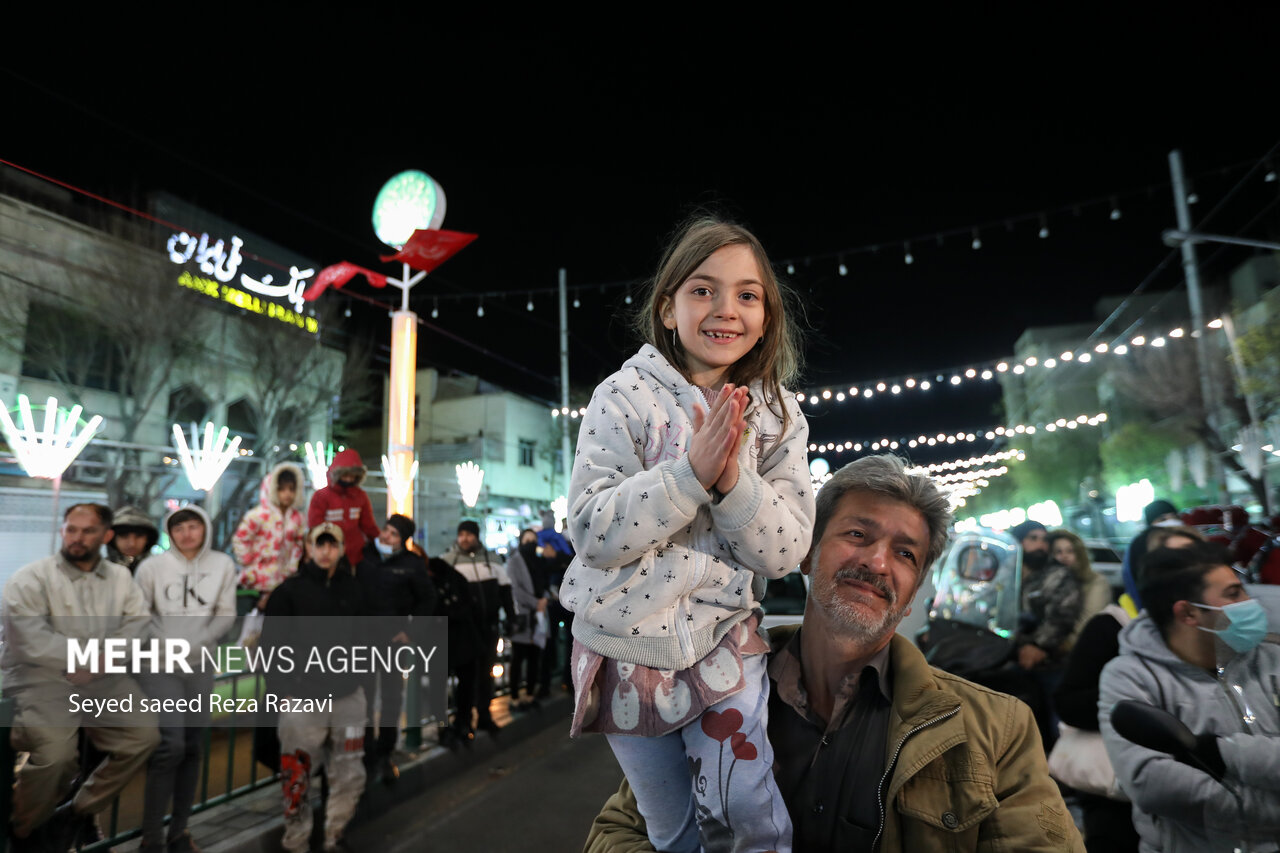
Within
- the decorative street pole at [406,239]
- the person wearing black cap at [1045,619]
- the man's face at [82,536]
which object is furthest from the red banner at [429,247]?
the person wearing black cap at [1045,619]

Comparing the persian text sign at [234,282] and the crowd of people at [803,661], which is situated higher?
the persian text sign at [234,282]

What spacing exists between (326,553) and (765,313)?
4.77m

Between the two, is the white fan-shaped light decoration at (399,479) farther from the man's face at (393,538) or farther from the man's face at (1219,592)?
the man's face at (1219,592)

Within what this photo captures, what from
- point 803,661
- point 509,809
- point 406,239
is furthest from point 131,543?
point 406,239

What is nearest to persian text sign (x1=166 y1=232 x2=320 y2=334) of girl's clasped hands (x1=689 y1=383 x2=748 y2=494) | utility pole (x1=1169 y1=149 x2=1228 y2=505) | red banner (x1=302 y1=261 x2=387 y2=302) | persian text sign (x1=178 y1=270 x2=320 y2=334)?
persian text sign (x1=178 y1=270 x2=320 y2=334)

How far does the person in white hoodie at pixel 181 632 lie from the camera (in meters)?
4.59

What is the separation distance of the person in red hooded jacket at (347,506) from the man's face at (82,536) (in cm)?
200

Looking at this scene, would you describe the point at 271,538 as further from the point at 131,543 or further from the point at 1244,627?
the point at 1244,627

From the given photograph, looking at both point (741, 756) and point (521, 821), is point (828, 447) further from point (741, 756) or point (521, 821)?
point (741, 756)

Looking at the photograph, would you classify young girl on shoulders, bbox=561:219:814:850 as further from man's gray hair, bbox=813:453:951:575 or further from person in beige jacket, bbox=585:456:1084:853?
man's gray hair, bbox=813:453:951:575

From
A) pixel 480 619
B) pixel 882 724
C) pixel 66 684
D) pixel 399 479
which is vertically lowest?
pixel 480 619

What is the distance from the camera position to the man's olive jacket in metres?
1.77

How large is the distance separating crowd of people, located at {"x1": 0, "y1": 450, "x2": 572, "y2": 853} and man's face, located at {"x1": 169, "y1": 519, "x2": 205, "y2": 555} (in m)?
0.01

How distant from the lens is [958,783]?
181cm
